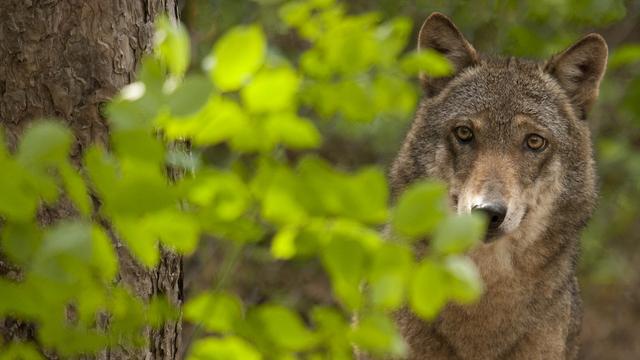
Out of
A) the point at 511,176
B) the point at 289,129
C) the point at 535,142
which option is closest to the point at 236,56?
the point at 289,129

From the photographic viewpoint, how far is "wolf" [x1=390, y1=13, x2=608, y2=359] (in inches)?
211

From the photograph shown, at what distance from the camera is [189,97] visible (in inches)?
73.3

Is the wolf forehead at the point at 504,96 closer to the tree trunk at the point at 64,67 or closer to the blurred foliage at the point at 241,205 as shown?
the tree trunk at the point at 64,67

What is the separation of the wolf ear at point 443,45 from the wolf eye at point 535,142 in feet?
2.03

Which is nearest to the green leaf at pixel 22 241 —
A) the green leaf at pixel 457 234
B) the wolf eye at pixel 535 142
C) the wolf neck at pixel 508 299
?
the green leaf at pixel 457 234

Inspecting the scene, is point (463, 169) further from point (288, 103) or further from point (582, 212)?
point (288, 103)

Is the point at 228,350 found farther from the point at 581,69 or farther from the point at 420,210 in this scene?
the point at 581,69

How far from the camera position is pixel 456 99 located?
19.0 ft

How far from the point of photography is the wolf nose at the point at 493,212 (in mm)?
4879

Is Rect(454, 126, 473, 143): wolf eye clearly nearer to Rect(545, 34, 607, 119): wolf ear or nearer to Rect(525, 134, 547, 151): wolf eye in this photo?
Rect(525, 134, 547, 151): wolf eye

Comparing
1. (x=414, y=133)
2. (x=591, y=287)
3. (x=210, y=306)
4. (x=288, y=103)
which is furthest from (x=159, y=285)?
(x=591, y=287)

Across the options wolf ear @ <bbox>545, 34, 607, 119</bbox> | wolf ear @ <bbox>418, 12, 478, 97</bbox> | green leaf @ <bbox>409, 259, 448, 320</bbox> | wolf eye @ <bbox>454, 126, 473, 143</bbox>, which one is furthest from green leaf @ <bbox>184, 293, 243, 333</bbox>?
wolf ear @ <bbox>545, 34, 607, 119</bbox>

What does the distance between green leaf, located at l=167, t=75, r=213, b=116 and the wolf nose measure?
Answer: 3.14 meters

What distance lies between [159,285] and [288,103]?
1962 millimetres
